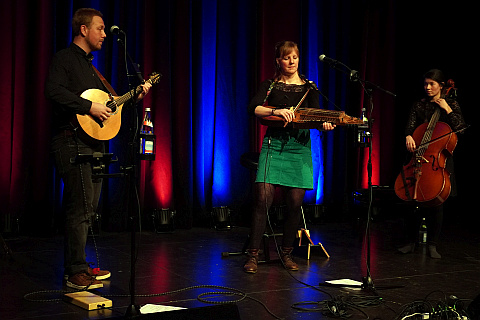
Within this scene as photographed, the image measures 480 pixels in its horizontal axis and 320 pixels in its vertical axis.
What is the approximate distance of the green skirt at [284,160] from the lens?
15.3ft

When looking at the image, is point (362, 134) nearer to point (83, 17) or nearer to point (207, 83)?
point (83, 17)

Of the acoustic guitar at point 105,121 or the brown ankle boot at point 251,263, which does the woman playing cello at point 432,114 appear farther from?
the acoustic guitar at point 105,121

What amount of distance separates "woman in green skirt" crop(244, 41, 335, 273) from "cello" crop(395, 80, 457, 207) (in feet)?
4.03

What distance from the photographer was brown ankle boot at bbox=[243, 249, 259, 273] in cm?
462

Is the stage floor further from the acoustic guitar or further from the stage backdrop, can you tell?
the acoustic guitar

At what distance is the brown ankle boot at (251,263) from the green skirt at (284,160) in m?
0.59

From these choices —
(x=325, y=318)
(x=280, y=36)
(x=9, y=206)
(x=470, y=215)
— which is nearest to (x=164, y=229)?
(x=9, y=206)

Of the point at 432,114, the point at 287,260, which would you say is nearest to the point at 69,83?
the point at 287,260

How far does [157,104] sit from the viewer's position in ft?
22.4

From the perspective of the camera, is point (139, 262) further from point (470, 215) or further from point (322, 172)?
point (470, 215)

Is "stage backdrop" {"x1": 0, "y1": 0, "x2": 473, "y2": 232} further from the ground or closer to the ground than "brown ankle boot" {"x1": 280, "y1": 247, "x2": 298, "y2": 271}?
further from the ground

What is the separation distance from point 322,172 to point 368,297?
14.4 ft

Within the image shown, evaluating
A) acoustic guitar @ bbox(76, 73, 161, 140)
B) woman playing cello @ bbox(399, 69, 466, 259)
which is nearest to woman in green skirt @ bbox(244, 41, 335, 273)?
acoustic guitar @ bbox(76, 73, 161, 140)

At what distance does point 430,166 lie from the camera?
5309 millimetres
